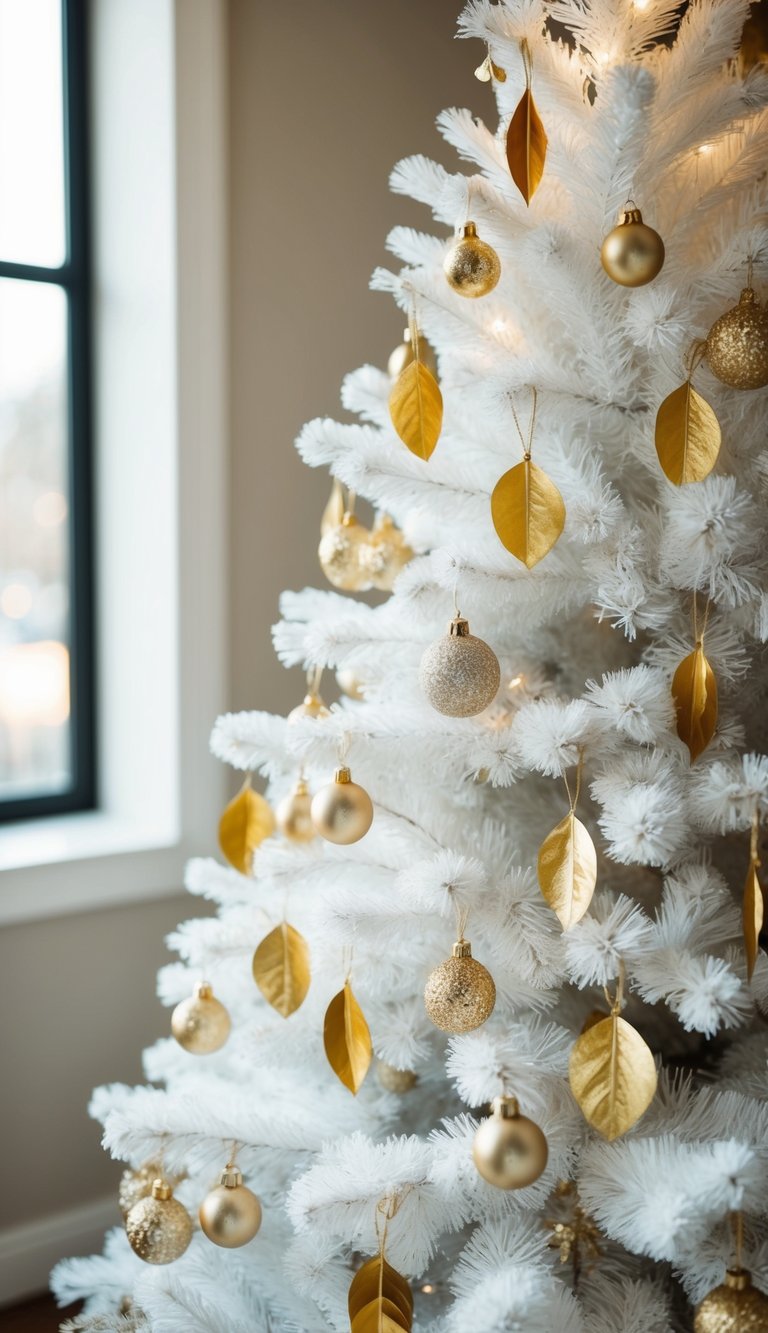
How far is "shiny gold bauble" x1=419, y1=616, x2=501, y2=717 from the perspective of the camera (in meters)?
0.86

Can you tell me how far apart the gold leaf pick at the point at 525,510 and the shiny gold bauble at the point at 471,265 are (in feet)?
0.56

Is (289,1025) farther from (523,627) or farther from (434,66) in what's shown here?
(434,66)

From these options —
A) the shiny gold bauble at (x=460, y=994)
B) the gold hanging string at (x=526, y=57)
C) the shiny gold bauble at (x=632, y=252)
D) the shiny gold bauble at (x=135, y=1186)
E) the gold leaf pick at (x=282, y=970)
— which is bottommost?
the shiny gold bauble at (x=135, y=1186)

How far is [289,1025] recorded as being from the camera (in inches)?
42.5

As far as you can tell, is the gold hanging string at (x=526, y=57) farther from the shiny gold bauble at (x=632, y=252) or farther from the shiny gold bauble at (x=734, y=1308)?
the shiny gold bauble at (x=734, y=1308)

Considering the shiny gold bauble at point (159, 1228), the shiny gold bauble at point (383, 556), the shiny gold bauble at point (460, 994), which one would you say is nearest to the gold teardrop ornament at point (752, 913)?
the shiny gold bauble at point (460, 994)

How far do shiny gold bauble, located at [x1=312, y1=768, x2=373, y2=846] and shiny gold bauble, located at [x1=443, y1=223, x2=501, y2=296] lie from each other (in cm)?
44

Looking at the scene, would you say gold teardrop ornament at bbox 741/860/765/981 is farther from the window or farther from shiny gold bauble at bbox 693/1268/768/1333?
the window

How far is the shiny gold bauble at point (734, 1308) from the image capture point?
73 centimetres

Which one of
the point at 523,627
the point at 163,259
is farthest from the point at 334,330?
the point at 523,627

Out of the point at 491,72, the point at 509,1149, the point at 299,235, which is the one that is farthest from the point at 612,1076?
the point at 299,235

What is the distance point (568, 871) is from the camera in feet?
2.69

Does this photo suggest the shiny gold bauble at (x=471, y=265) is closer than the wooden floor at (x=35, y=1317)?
Yes

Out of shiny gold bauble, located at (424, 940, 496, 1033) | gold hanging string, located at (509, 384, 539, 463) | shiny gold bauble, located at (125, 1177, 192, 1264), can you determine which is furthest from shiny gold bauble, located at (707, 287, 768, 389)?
shiny gold bauble, located at (125, 1177, 192, 1264)
